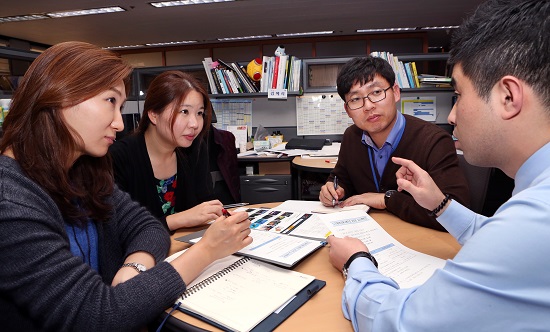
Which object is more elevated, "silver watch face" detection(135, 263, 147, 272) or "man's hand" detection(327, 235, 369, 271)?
"man's hand" detection(327, 235, 369, 271)

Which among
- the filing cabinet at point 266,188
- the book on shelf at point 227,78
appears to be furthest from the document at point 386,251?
the book on shelf at point 227,78

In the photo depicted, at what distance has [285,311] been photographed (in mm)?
715

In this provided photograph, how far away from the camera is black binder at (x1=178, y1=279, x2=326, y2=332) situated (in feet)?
2.20

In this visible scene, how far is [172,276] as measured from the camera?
78 centimetres

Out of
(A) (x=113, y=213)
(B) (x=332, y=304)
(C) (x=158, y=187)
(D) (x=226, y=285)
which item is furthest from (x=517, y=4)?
(C) (x=158, y=187)

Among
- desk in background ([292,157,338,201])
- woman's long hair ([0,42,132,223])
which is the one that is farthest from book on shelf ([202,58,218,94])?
woman's long hair ([0,42,132,223])

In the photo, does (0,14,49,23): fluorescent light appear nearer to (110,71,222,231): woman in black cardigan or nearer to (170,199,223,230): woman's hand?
(110,71,222,231): woman in black cardigan

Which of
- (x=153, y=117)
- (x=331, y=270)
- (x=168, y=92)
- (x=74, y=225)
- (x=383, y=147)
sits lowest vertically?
(x=331, y=270)

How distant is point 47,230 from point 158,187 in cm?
98

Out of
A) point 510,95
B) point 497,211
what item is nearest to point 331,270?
point 497,211

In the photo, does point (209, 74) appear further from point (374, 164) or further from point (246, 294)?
point (246, 294)

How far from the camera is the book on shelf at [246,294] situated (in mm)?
685

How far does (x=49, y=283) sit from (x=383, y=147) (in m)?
1.42

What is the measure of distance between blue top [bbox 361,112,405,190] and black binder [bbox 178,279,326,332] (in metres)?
0.97
